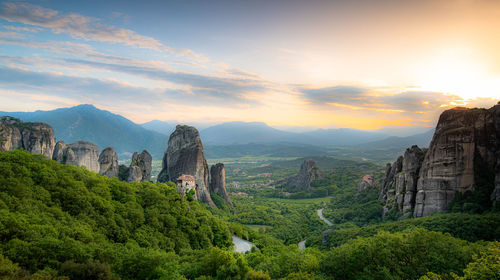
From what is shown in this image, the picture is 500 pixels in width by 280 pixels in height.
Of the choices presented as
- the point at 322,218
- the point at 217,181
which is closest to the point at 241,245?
the point at 217,181

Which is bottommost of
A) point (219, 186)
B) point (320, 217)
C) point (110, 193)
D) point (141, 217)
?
point (320, 217)

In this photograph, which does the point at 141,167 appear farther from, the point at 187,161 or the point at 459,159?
the point at 459,159

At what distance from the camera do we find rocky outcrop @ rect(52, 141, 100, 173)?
6181cm

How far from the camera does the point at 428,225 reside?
38500 mm

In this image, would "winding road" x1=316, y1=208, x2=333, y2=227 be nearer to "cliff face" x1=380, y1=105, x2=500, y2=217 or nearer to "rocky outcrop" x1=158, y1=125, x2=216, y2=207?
"cliff face" x1=380, y1=105, x2=500, y2=217

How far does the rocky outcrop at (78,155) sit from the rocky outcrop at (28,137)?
231 centimetres

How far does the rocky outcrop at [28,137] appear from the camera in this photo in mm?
52812

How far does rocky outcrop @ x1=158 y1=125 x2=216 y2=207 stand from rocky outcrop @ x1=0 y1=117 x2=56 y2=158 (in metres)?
28.6

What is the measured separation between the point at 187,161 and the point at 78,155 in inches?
1047

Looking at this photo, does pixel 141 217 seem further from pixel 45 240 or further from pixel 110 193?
pixel 45 240

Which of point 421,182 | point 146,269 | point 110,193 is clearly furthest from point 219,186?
point 146,269

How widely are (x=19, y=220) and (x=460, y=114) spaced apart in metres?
61.0

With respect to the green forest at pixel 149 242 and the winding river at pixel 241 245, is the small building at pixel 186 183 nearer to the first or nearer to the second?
the green forest at pixel 149 242

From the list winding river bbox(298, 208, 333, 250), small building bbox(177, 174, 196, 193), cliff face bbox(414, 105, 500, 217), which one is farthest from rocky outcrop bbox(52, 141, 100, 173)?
cliff face bbox(414, 105, 500, 217)
